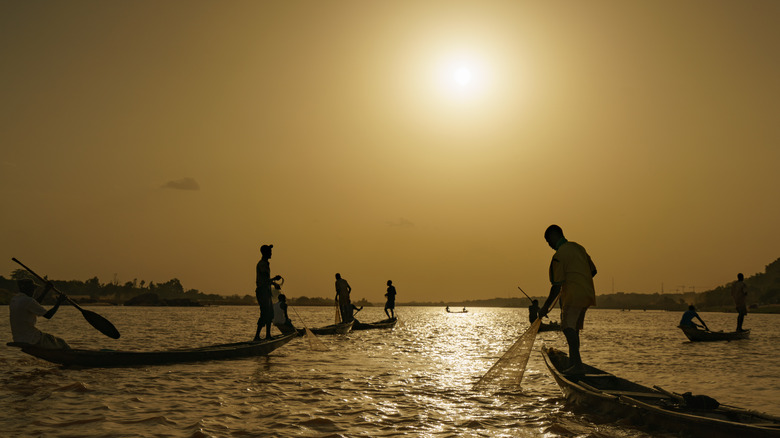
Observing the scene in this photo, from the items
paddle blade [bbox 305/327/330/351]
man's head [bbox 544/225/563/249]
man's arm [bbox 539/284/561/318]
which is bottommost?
paddle blade [bbox 305/327/330/351]

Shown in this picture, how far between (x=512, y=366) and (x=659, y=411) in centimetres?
452

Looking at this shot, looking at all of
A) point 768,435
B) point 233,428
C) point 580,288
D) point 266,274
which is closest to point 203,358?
point 266,274

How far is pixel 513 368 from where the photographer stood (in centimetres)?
1138

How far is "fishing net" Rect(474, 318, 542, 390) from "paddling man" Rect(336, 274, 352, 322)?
54.9 ft

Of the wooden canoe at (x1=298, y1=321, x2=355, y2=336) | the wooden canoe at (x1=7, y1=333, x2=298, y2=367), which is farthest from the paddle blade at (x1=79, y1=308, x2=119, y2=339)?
the wooden canoe at (x1=298, y1=321, x2=355, y2=336)

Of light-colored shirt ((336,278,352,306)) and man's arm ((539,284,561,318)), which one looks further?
light-colored shirt ((336,278,352,306))

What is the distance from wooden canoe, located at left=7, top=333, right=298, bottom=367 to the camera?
12102 millimetres

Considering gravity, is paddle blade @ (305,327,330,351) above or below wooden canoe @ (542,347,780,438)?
below

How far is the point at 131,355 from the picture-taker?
13.2 metres

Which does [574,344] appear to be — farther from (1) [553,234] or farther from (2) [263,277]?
(2) [263,277]

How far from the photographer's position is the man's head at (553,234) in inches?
425

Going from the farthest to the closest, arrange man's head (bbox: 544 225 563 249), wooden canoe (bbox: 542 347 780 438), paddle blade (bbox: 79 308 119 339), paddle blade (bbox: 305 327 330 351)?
paddle blade (bbox: 305 327 330 351)
paddle blade (bbox: 79 308 119 339)
man's head (bbox: 544 225 563 249)
wooden canoe (bbox: 542 347 780 438)

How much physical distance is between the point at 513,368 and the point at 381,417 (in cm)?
421

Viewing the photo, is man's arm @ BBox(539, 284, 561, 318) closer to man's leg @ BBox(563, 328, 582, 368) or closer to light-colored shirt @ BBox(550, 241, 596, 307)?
light-colored shirt @ BBox(550, 241, 596, 307)
